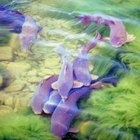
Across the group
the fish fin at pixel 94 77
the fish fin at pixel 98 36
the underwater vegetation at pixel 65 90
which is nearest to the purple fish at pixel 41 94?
the underwater vegetation at pixel 65 90

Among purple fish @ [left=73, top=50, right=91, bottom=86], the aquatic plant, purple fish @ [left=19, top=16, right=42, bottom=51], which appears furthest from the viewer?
purple fish @ [left=19, top=16, right=42, bottom=51]

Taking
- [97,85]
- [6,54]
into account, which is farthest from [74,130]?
[6,54]

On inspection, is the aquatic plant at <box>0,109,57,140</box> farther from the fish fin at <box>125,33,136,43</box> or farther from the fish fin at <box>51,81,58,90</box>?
the fish fin at <box>125,33,136,43</box>

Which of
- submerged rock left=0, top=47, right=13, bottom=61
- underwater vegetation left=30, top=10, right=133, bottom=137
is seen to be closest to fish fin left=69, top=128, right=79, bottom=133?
underwater vegetation left=30, top=10, right=133, bottom=137

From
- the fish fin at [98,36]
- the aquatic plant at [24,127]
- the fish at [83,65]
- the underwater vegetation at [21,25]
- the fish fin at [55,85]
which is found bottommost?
the aquatic plant at [24,127]

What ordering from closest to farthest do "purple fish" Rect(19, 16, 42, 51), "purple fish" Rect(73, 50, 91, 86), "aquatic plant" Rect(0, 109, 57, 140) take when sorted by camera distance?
"aquatic plant" Rect(0, 109, 57, 140)
"purple fish" Rect(73, 50, 91, 86)
"purple fish" Rect(19, 16, 42, 51)

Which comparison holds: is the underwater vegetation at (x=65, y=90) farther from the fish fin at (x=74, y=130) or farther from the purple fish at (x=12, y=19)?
the purple fish at (x=12, y=19)

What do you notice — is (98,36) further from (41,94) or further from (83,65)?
(41,94)
